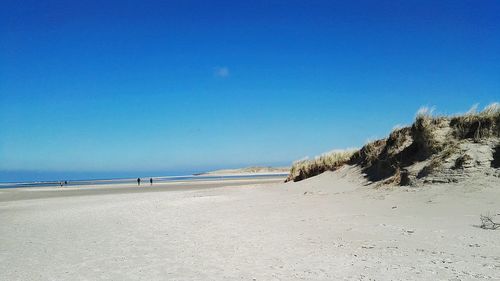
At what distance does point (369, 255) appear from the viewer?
21.3 ft

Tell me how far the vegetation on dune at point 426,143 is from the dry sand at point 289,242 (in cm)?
143

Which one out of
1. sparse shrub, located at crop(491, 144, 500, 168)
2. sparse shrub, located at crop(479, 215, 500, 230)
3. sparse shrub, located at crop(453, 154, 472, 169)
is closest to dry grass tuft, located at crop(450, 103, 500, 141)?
sparse shrub, located at crop(491, 144, 500, 168)

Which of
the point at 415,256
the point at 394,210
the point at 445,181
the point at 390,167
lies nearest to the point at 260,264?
the point at 415,256

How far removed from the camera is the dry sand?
5938mm

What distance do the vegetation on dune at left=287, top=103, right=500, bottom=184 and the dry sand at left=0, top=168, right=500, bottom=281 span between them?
4.70 feet

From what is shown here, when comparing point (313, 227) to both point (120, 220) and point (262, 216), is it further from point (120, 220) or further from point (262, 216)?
point (120, 220)

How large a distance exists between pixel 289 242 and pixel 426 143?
791cm

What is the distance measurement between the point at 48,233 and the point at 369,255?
339 inches

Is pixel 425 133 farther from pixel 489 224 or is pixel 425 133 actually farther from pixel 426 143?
pixel 489 224

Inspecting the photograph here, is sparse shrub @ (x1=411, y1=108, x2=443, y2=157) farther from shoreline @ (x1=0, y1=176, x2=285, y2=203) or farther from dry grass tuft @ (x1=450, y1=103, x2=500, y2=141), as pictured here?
shoreline @ (x1=0, y1=176, x2=285, y2=203)

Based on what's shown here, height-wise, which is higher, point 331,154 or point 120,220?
point 331,154

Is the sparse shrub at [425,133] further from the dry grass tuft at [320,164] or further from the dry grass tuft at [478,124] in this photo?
the dry grass tuft at [320,164]

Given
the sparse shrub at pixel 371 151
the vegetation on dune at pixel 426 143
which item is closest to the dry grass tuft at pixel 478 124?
the vegetation on dune at pixel 426 143

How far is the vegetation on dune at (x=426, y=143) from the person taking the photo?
1249 centimetres
